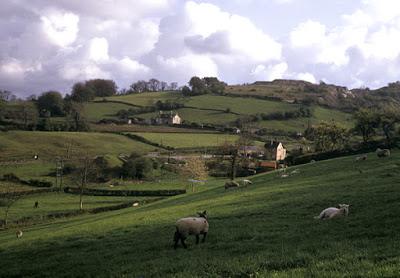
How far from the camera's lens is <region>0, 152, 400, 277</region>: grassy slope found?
14.1 metres

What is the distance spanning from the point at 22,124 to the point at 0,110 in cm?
1024

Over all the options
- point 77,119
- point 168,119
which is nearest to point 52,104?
point 77,119

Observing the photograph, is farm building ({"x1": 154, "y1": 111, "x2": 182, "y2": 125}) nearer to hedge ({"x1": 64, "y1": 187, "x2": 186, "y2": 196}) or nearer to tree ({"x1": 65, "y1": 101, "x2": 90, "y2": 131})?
tree ({"x1": 65, "y1": 101, "x2": 90, "y2": 131})

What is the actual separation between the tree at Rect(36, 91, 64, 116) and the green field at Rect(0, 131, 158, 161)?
1413 inches

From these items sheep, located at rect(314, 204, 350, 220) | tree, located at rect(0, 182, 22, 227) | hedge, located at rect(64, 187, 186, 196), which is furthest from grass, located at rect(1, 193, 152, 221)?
sheep, located at rect(314, 204, 350, 220)

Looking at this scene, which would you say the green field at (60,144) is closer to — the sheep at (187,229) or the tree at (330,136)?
the tree at (330,136)

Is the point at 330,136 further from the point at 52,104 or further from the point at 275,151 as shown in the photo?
the point at 52,104

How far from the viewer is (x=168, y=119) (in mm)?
183625

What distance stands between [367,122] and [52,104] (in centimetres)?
12775

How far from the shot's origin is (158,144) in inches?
5714

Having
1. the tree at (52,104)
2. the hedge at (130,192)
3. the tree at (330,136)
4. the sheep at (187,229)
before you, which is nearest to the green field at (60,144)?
the tree at (52,104)

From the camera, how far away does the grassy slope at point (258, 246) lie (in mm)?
14117

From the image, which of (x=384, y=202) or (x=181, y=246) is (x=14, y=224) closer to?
(x=181, y=246)

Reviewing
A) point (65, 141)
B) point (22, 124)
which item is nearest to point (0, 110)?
point (22, 124)
